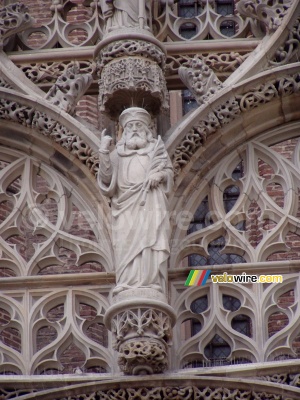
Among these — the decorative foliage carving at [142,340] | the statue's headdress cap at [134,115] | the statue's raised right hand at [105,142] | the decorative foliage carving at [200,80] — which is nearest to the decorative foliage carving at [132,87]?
the statue's headdress cap at [134,115]

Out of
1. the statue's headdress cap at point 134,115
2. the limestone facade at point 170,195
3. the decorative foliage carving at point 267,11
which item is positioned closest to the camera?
the limestone facade at point 170,195

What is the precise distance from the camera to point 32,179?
66.4 ft

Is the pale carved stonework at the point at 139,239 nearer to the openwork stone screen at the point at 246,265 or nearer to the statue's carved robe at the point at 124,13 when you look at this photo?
the openwork stone screen at the point at 246,265

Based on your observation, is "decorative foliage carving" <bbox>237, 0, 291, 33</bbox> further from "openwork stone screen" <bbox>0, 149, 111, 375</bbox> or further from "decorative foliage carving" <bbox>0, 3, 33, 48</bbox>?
"openwork stone screen" <bbox>0, 149, 111, 375</bbox>

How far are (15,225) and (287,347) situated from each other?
2.78m

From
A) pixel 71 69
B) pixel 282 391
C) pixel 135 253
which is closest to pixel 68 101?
pixel 71 69

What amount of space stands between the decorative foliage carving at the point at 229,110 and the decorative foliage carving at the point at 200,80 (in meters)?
0.16

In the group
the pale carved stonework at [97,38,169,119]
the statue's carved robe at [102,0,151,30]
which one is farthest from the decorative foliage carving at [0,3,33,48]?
the pale carved stonework at [97,38,169,119]

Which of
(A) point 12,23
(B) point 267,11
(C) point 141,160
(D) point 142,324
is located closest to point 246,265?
(C) point 141,160

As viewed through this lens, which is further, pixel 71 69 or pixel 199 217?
pixel 199 217

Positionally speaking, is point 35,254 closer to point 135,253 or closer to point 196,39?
point 135,253

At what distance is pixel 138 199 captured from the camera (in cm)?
1903

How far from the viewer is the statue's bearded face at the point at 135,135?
19312 millimetres

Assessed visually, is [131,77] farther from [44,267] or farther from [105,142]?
[44,267]
